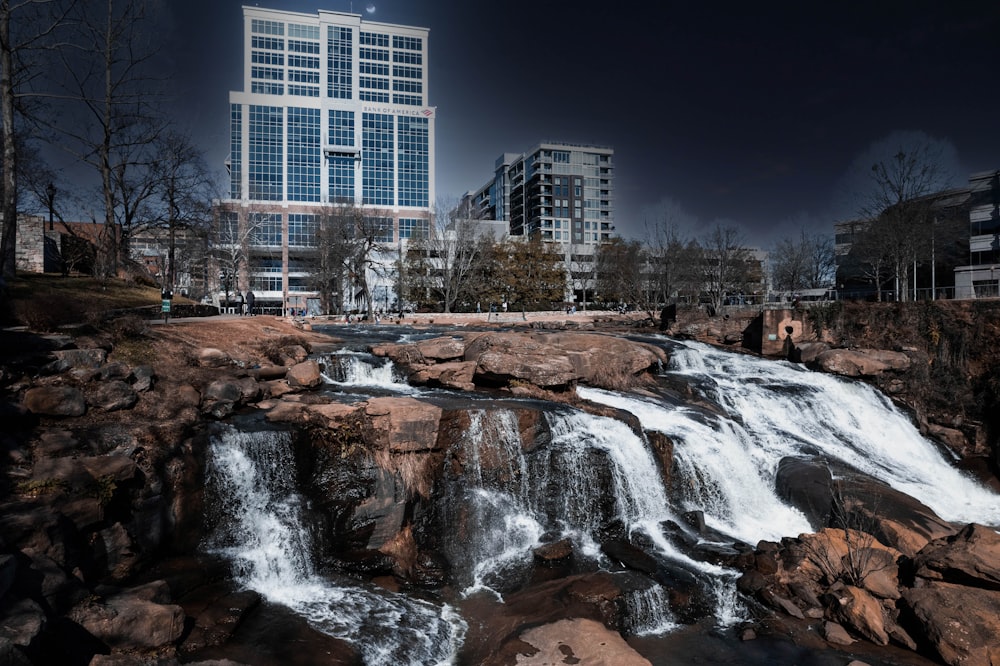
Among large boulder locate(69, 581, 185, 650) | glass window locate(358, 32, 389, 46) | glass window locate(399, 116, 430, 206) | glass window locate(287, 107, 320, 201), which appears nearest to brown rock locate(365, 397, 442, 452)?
large boulder locate(69, 581, 185, 650)

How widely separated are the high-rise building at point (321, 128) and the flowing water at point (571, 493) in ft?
216

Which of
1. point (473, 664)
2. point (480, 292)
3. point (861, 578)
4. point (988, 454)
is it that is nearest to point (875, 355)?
point (988, 454)

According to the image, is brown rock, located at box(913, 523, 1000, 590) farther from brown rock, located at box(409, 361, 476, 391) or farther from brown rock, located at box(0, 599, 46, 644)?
brown rock, located at box(0, 599, 46, 644)

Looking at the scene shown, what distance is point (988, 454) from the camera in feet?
64.4

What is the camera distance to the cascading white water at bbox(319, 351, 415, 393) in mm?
17328

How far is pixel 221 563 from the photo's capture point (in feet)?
31.1

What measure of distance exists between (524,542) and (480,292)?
46.3 meters

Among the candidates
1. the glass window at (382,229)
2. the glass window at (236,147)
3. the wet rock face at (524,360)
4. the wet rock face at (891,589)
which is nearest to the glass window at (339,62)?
the glass window at (236,147)

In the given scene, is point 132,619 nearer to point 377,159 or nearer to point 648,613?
point 648,613

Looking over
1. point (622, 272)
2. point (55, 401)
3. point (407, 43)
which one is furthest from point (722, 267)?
point (407, 43)

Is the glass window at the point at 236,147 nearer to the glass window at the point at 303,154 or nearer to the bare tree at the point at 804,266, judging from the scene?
the glass window at the point at 303,154

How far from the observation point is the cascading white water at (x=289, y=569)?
8.45 metres

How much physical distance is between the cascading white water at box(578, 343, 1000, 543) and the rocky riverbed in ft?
3.24

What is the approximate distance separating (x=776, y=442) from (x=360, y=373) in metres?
13.3
